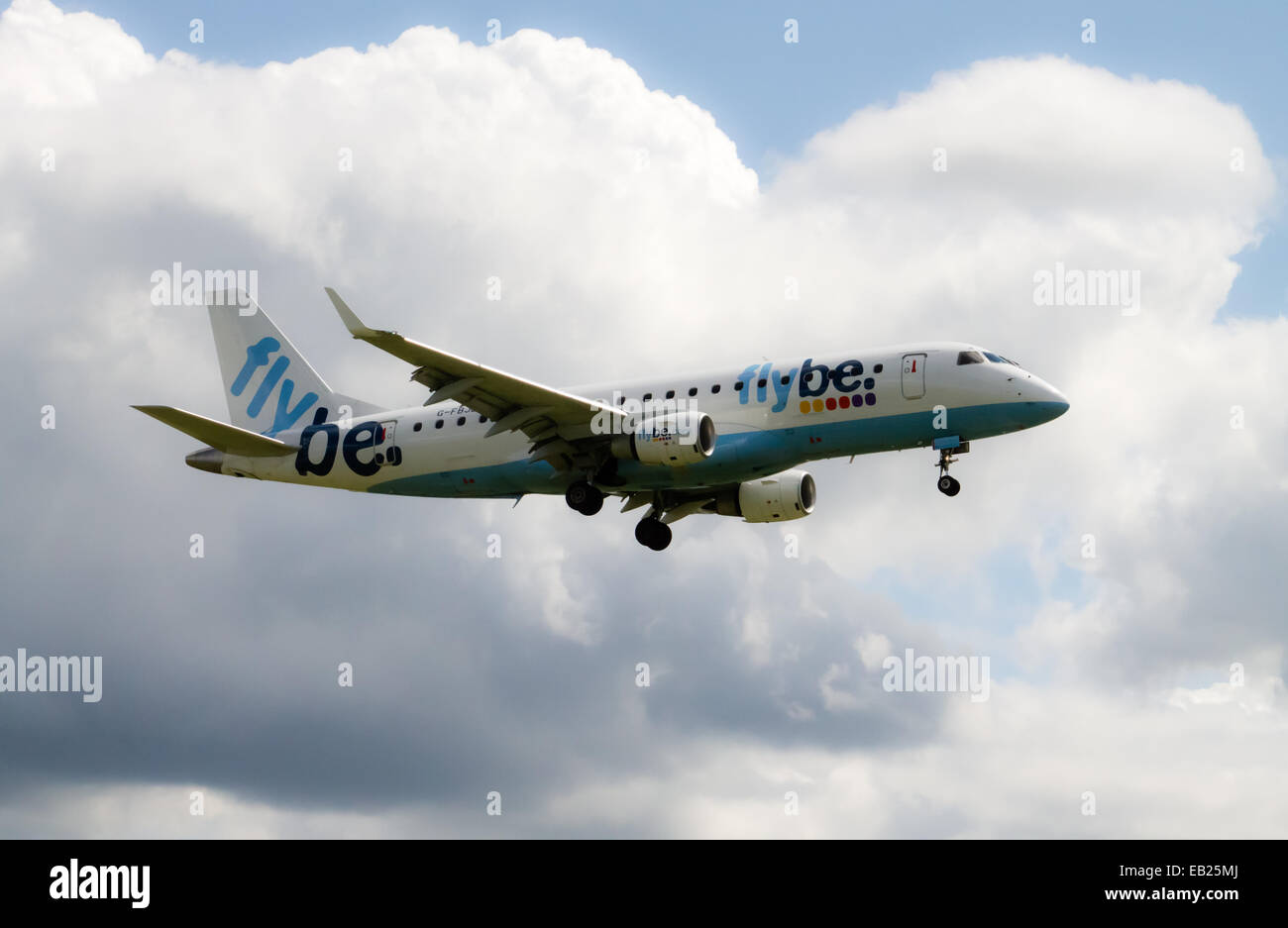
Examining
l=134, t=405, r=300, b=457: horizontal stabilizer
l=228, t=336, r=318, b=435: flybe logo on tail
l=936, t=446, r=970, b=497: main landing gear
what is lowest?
l=936, t=446, r=970, b=497: main landing gear

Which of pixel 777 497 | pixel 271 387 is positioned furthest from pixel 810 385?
pixel 271 387

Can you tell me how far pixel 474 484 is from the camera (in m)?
50.6

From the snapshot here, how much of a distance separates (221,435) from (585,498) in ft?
42.4

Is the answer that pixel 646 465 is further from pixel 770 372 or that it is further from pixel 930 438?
pixel 930 438

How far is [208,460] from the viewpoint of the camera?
2122 inches

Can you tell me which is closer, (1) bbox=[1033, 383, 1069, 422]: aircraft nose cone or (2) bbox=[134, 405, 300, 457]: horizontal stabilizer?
(1) bbox=[1033, 383, 1069, 422]: aircraft nose cone

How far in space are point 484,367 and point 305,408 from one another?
1415 cm

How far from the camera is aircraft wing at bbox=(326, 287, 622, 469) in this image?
42719 mm

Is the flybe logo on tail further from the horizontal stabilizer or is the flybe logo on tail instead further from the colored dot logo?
the colored dot logo

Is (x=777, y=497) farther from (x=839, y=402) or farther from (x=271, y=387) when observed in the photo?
(x=271, y=387)

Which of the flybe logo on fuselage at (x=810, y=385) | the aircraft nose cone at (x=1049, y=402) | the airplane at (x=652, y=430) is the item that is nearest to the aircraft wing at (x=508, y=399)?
the airplane at (x=652, y=430)

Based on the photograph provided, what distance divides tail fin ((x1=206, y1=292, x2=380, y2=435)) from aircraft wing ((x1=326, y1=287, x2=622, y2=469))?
8983 mm

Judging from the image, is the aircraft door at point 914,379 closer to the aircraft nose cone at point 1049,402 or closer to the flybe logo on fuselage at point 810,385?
the flybe logo on fuselage at point 810,385

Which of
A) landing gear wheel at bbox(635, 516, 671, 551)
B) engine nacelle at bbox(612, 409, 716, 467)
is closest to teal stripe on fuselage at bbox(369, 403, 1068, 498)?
engine nacelle at bbox(612, 409, 716, 467)
